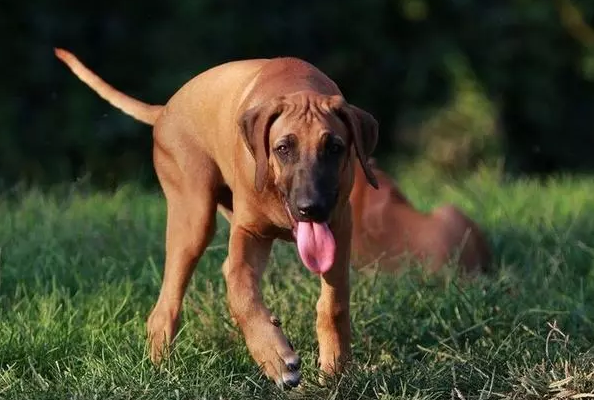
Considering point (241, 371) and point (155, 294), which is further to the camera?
Answer: point (155, 294)

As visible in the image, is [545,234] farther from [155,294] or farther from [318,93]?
[318,93]

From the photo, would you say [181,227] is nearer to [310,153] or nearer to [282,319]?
[282,319]

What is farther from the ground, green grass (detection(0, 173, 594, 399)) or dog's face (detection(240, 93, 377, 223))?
dog's face (detection(240, 93, 377, 223))

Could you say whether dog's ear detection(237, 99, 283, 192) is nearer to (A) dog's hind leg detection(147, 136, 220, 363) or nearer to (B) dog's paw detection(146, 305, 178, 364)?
(A) dog's hind leg detection(147, 136, 220, 363)

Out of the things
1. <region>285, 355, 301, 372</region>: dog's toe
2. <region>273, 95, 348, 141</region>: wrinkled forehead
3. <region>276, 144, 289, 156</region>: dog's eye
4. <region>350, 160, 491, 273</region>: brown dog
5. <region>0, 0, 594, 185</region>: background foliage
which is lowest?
<region>0, 0, 594, 185</region>: background foliage

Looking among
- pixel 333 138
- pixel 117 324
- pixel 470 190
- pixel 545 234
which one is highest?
pixel 333 138

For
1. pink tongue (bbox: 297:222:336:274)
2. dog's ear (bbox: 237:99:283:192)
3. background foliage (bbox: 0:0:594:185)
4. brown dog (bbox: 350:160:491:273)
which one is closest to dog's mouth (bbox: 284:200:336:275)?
pink tongue (bbox: 297:222:336:274)

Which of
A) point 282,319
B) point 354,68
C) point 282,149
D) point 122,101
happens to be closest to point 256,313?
point 282,149

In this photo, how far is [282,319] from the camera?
6359 millimetres

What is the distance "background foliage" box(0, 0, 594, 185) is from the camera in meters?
14.4

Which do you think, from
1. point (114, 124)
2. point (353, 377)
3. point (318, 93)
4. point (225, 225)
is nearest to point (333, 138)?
point (318, 93)

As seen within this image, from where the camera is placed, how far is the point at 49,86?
47.7 feet

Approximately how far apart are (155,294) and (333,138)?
6.29 feet

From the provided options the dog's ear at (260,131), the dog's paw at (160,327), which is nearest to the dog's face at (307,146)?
the dog's ear at (260,131)
